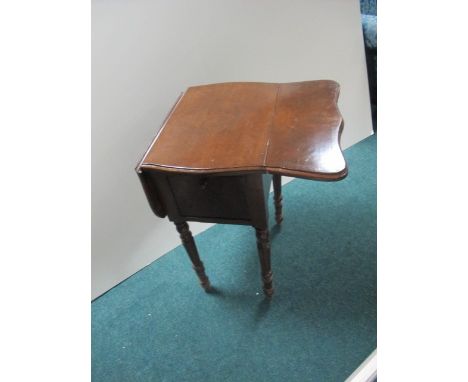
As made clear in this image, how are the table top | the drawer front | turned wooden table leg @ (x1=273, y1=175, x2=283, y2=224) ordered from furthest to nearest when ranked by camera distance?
turned wooden table leg @ (x1=273, y1=175, x2=283, y2=224) → the drawer front → the table top

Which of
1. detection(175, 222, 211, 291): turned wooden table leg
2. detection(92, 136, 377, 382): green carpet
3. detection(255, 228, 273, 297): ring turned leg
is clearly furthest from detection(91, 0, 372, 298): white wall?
detection(255, 228, 273, 297): ring turned leg

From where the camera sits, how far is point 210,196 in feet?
2.83

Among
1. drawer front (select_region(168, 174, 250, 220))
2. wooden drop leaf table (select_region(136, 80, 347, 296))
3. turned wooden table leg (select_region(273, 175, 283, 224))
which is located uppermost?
wooden drop leaf table (select_region(136, 80, 347, 296))

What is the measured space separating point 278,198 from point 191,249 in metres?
0.55

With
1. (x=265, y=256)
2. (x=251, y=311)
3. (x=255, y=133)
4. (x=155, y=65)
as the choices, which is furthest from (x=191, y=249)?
(x=155, y=65)

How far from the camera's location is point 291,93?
2.95ft

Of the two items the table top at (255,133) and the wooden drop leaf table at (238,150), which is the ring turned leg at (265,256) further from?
the table top at (255,133)

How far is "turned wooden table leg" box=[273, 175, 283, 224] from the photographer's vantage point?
136cm

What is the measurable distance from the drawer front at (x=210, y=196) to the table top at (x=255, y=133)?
0.09 metres

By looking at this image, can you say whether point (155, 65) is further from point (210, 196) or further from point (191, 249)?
point (191, 249)

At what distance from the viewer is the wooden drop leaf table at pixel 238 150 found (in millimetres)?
688

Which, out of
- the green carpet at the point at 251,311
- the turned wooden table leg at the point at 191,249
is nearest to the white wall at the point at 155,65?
the green carpet at the point at 251,311

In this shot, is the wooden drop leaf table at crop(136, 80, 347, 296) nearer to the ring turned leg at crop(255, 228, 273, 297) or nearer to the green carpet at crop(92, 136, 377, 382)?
the ring turned leg at crop(255, 228, 273, 297)
